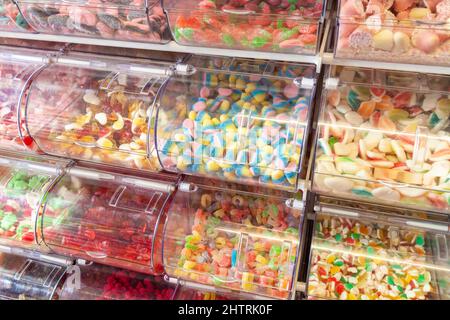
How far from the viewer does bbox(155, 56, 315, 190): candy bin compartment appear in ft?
4.54

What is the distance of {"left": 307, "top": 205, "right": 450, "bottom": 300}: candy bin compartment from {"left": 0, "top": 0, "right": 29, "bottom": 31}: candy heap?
138cm

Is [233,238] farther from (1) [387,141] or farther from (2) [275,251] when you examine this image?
(1) [387,141]

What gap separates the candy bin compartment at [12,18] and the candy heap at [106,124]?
26 cm

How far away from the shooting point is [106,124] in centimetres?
154

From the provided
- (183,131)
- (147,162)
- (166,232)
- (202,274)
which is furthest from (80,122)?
(202,274)

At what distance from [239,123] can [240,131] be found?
31 mm

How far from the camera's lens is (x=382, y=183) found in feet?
4.19

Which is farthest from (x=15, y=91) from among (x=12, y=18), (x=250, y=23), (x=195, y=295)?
(x=195, y=295)

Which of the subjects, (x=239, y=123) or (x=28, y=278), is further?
(x=28, y=278)

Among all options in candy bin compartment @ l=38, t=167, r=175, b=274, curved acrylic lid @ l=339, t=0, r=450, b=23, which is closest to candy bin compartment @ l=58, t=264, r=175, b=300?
candy bin compartment @ l=38, t=167, r=175, b=274

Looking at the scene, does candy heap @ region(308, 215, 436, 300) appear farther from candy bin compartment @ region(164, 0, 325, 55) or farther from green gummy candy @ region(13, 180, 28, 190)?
green gummy candy @ region(13, 180, 28, 190)

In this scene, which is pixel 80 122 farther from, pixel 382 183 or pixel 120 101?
pixel 382 183

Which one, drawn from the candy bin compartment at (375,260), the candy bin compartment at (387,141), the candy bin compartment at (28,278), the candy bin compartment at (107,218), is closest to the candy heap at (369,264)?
the candy bin compartment at (375,260)
